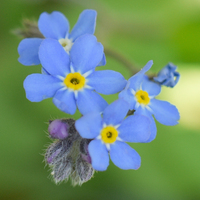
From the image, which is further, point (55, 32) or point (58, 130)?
point (55, 32)

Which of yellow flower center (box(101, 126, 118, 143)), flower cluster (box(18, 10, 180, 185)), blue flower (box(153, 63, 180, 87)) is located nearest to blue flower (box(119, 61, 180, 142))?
flower cluster (box(18, 10, 180, 185))

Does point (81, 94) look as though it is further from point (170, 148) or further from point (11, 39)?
point (11, 39)

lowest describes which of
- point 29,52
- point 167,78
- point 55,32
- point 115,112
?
point 115,112

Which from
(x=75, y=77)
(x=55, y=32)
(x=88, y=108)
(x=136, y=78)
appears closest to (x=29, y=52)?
(x=55, y=32)

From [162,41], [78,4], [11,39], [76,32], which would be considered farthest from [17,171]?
[162,41]

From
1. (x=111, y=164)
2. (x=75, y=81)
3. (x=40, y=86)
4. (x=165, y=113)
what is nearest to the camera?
(x=40, y=86)

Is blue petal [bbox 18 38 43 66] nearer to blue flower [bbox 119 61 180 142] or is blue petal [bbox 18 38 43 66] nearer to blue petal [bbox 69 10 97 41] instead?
blue petal [bbox 69 10 97 41]

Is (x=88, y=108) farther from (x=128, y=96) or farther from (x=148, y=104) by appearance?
(x=148, y=104)
